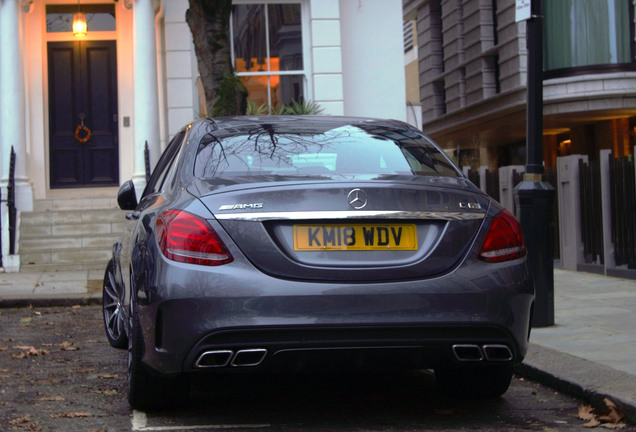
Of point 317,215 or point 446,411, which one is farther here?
point 446,411

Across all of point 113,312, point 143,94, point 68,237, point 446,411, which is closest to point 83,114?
point 143,94

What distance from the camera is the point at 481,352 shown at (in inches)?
176

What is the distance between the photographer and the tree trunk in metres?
12.0

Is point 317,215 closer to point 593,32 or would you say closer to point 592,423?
point 592,423

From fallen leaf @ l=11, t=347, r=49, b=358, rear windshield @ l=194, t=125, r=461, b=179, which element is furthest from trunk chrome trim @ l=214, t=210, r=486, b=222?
fallen leaf @ l=11, t=347, r=49, b=358

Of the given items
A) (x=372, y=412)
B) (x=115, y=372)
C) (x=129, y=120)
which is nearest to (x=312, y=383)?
(x=372, y=412)

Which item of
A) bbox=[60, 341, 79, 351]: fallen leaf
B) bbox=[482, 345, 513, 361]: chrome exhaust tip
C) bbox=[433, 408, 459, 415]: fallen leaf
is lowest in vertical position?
bbox=[433, 408, 459, 415]: fallen leaf

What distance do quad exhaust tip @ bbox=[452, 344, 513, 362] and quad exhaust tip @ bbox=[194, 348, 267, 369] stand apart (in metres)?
0.88

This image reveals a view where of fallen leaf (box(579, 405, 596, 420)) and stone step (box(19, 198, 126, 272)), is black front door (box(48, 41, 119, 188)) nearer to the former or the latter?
stone step (box(19, 198, 126, 272))

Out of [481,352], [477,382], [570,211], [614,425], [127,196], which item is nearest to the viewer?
[481,352]

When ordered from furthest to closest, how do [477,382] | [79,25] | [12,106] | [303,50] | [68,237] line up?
[303,50]
[79,25]
[12,106]
[68,237]
[477,382]

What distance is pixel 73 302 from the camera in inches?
425

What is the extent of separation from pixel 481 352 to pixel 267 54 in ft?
43.7

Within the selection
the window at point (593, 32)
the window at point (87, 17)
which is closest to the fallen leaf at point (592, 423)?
the window at point (87, 17)
